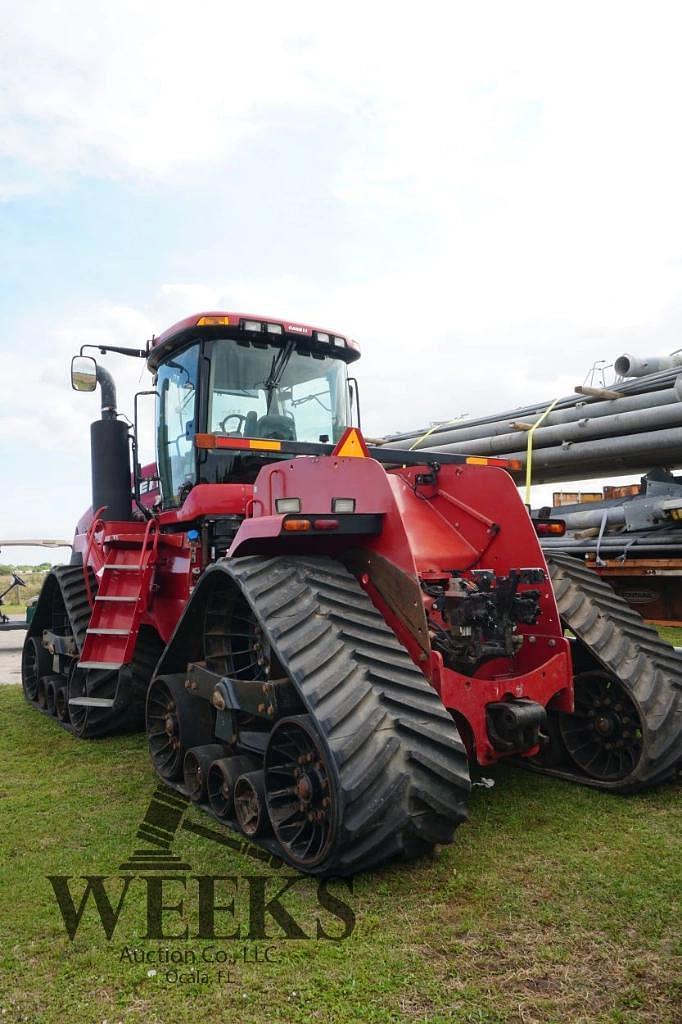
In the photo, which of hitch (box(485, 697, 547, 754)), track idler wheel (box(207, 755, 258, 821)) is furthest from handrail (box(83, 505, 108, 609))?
hitch (box(485, 697, 547, 754))

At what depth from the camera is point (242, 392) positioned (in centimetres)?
580

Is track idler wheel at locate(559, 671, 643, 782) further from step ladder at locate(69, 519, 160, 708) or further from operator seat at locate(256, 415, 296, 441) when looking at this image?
step ladder at locate(69, 519, 160, 708)

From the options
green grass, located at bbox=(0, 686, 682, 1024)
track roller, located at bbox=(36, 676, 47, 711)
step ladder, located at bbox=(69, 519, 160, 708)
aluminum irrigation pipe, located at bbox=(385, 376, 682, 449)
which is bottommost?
green grass, located at bbox=(0, 686, 682, 1024)

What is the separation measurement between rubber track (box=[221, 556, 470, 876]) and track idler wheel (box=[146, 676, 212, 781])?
1355mm

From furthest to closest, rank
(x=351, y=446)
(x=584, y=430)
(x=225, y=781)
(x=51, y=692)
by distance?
1. (x=584, y=430)
2. (x=51, y=692)
3. (x=351, y=446)
4. (x=225, y=781)

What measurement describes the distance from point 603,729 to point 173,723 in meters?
2.55

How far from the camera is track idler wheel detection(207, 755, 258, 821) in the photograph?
4.18 m

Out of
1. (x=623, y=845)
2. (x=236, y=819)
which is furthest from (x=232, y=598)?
(x=623, y=845)

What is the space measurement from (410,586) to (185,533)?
2.48m

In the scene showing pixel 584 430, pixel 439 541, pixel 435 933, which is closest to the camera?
pixel 435 933

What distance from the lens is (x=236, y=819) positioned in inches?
165

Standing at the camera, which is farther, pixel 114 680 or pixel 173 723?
pixel 114 680

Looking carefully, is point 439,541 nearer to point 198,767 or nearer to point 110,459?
point 198,767

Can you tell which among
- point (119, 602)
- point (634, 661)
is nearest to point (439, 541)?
point (634, 661)
